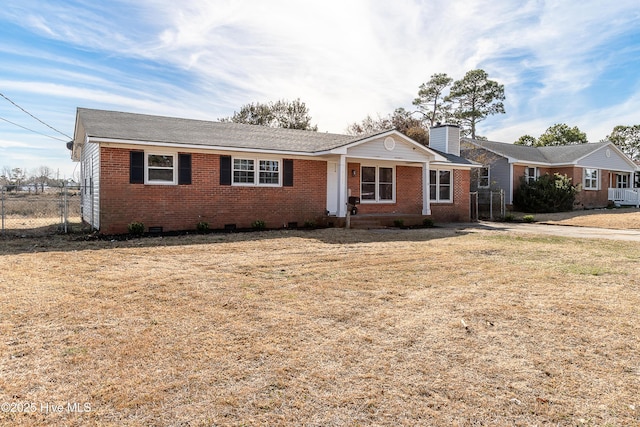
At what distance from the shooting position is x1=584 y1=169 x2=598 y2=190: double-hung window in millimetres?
28812

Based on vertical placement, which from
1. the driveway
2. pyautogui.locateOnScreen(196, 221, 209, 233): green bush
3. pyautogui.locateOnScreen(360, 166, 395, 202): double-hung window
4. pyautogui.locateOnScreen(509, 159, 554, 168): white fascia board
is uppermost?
pyautogui.locateOnScreen(509, 159, 554, 168): white fascia board

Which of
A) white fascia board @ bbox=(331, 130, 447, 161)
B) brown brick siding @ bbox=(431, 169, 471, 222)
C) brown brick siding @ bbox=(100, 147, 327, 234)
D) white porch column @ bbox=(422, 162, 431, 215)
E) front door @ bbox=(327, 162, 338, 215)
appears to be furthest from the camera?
brown brick siding @ bbox=(431, 169, 471, 222)

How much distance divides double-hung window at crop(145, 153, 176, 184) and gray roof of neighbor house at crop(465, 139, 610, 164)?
20726 millimetres

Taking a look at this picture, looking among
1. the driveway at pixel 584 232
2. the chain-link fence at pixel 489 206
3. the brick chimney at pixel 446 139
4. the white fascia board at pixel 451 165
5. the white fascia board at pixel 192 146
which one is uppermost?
the brick chimney at pixel 446 139

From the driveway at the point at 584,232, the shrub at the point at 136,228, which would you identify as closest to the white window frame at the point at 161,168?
the shrub at the point at 136,228

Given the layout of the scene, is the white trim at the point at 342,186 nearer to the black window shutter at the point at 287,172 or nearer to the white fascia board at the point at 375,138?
the white fascia board at the point at 375,138

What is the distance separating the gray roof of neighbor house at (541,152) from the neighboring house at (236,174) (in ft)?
30.6

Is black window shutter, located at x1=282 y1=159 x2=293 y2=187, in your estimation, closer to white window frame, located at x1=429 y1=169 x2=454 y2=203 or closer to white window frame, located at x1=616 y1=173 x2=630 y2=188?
white window frame, located at x1=429 y1=169 x2=454 y2=203

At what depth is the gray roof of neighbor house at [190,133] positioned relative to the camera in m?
13.1

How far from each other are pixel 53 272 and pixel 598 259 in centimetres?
1045

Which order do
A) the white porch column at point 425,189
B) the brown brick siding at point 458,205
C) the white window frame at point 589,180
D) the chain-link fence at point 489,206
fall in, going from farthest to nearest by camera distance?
the white window frame at point 589,180 < the chain-link fence at point 489,206 < the brown brick siding at point 458,205 < the white porch column at point 425,189

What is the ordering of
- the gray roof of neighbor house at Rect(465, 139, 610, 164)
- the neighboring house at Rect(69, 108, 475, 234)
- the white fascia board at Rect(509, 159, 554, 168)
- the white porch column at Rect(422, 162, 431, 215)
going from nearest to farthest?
the neighboring house at Rect(69, 108, 475, 234) → the white porch column at Rect(422, 162, 431, 215) → the white fascia board at Rect(509, 159, 554, 168) → the gray roof of neighbor house at Rect(465, 139, 610, 164)

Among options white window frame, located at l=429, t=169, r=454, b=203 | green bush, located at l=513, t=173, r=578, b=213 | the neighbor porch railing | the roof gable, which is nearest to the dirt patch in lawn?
green bush, located at l=513, t=173, r=578, b=213

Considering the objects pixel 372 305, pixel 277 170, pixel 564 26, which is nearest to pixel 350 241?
pixel 277 170
